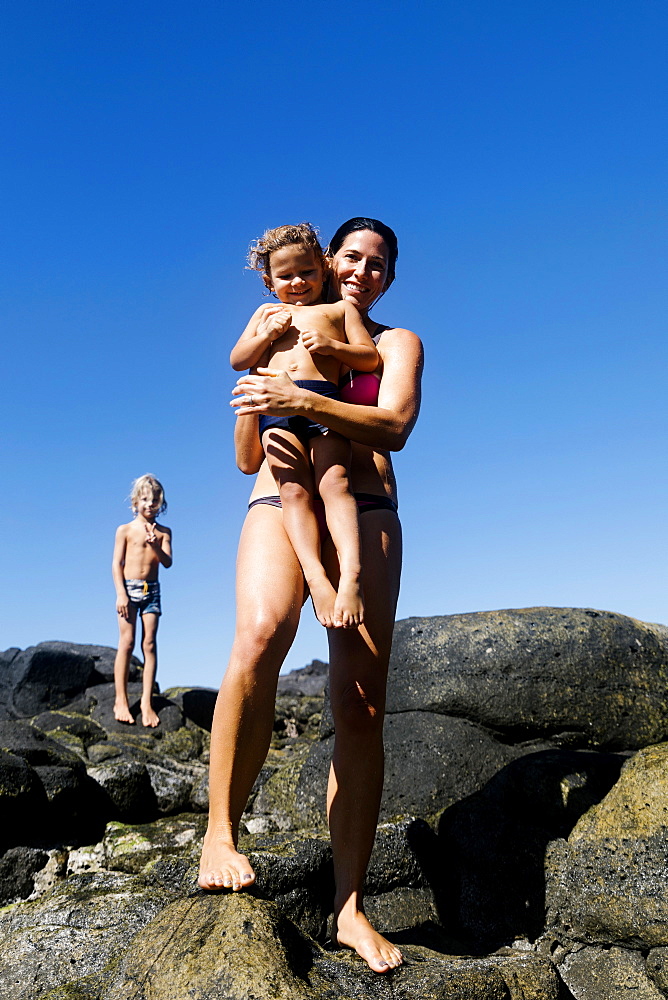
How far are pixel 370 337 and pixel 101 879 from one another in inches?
134

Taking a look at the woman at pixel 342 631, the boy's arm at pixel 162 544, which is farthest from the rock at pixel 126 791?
the woman at pixel 342 631

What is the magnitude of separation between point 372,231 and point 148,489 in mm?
7722

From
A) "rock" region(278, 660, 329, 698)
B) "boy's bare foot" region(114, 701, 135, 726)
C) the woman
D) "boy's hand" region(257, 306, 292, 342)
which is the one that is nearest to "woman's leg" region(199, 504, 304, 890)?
the woman

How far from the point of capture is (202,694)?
37.2 feet

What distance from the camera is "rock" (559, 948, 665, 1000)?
164 inches

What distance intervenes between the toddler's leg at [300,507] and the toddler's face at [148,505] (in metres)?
7.85

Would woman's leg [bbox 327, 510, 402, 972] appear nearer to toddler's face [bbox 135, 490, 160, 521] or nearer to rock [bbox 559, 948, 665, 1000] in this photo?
rock [bbox 559, 948, 665, 1000]

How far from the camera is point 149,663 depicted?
1059 centimetres

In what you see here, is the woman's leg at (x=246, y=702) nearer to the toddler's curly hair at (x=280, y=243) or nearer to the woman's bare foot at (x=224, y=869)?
the woman's bare foot at (x=224, y=869)

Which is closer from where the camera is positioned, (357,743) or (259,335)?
(357,743)

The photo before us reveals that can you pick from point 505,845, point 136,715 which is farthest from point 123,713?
point 505,845

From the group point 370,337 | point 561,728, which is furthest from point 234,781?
point 561,728

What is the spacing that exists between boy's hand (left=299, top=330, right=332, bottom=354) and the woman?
216mm

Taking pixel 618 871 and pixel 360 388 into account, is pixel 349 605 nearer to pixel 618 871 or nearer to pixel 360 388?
pixel 360 388
